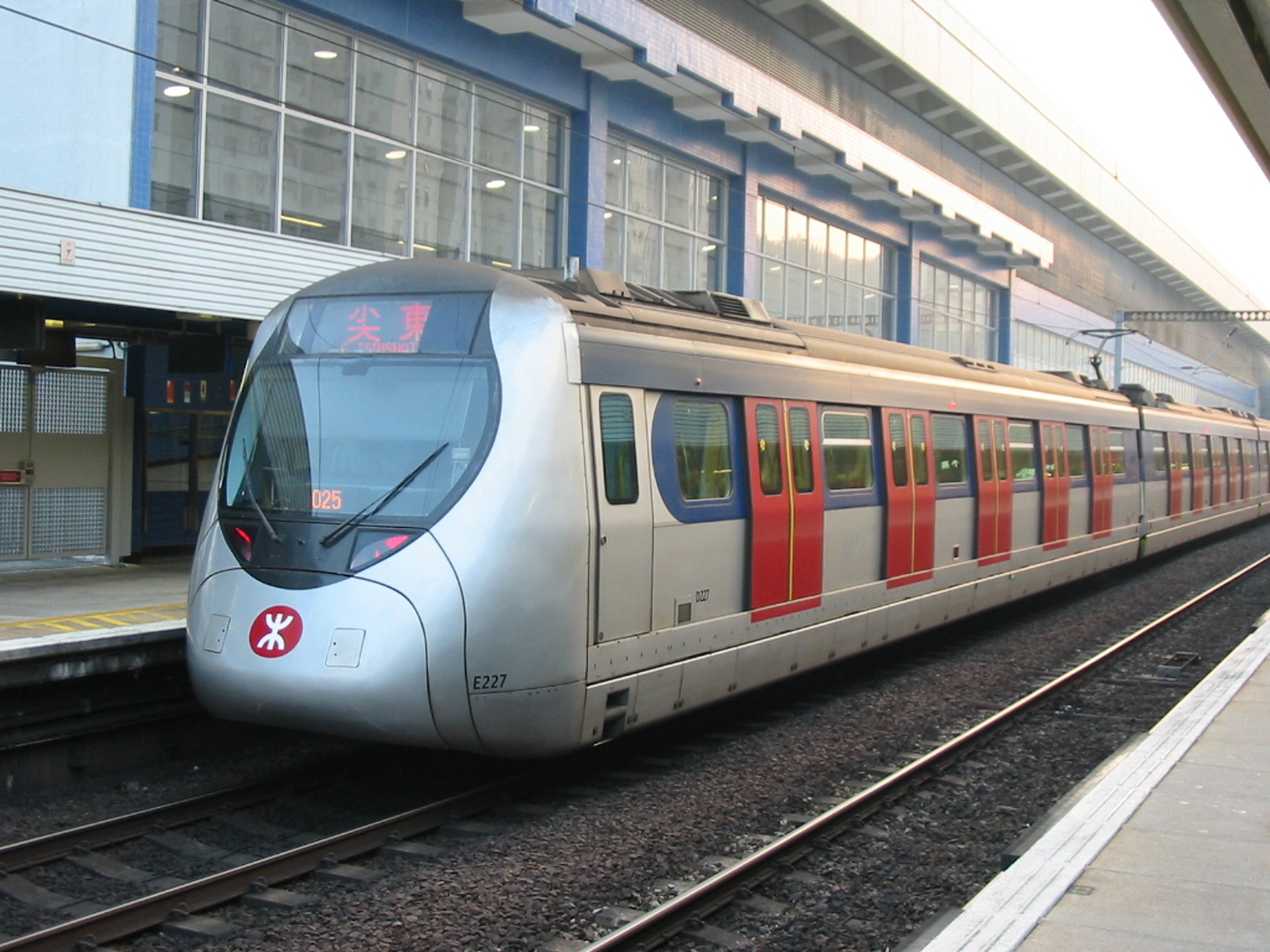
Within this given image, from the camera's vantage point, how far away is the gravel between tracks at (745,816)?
5.72 meters

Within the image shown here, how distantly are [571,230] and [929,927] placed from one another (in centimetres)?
1669

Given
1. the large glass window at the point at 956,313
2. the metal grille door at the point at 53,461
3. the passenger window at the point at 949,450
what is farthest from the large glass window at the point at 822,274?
the metal grille door at the point at 53,461

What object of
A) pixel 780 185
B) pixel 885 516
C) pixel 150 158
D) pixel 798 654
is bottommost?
pixel 798 654

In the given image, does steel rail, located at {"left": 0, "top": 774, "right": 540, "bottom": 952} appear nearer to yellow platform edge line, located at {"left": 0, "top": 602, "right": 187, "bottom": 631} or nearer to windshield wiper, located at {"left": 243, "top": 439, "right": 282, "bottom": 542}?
windshield wiper, located at {"left": 243, "top": 439, "right": 282, "bottom": 542}

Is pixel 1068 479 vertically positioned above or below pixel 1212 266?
below

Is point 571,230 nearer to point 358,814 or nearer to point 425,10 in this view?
point 425,10

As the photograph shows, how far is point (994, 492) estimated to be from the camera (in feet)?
45.1

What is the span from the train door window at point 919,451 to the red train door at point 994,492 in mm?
1524

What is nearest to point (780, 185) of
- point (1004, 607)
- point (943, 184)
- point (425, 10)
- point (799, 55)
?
point (799, 55)

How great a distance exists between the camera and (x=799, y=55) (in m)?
25.5

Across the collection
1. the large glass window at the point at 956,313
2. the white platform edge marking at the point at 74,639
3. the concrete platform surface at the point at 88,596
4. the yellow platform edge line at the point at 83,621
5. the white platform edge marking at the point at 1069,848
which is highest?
the large glass window at the point at 956,313

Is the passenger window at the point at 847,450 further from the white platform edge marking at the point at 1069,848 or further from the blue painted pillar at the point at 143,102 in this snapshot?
the blue painted pillar at the point at 143,102

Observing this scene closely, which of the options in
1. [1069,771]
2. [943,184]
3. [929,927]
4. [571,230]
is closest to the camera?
[929,927]

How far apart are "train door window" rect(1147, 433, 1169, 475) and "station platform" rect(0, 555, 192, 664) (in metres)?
14.9
